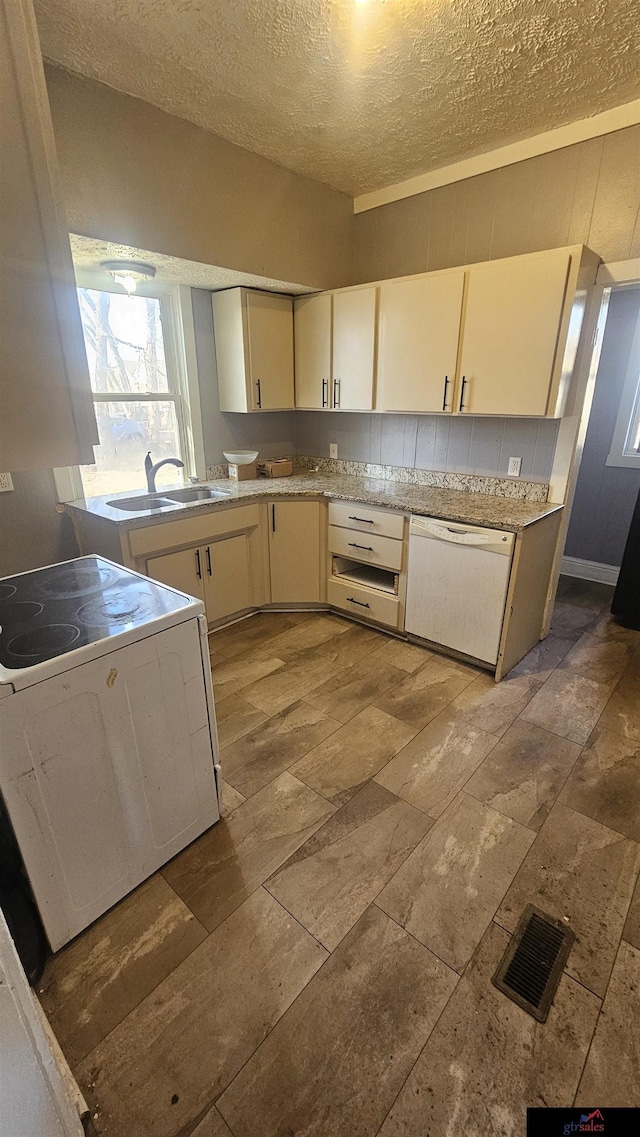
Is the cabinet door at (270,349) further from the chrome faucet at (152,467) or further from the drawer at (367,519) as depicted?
the drawer at (367,519)

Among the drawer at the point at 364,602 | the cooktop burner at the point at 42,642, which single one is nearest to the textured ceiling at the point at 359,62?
the cooktop burner at the point at 42,642

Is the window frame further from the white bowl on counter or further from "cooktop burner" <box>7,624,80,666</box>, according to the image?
"cooktop burner" <box>7,624,80,666</box>

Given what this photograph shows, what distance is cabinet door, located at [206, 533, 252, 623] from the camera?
305 centimetres

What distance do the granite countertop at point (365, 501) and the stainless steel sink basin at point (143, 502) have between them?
50mm

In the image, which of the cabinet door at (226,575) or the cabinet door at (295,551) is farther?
the cabinet door at (295,551)

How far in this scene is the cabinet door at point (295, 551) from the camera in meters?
3.29

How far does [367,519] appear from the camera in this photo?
3.05m

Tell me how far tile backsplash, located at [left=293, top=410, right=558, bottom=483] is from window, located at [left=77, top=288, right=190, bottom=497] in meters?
1.10

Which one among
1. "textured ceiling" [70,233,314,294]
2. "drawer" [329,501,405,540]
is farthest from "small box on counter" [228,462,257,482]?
"textured ceiling" [70,233,314,294]

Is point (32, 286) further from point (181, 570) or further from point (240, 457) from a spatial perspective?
point (240, 457)

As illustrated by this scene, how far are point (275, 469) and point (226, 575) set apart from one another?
3.28 feet

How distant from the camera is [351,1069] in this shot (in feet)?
3.84

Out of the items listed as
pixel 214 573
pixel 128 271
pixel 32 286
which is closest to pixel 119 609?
pixel 32 286

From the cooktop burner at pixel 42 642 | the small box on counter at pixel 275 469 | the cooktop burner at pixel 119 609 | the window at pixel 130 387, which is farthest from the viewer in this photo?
the small box on counter at pixel 275 469
